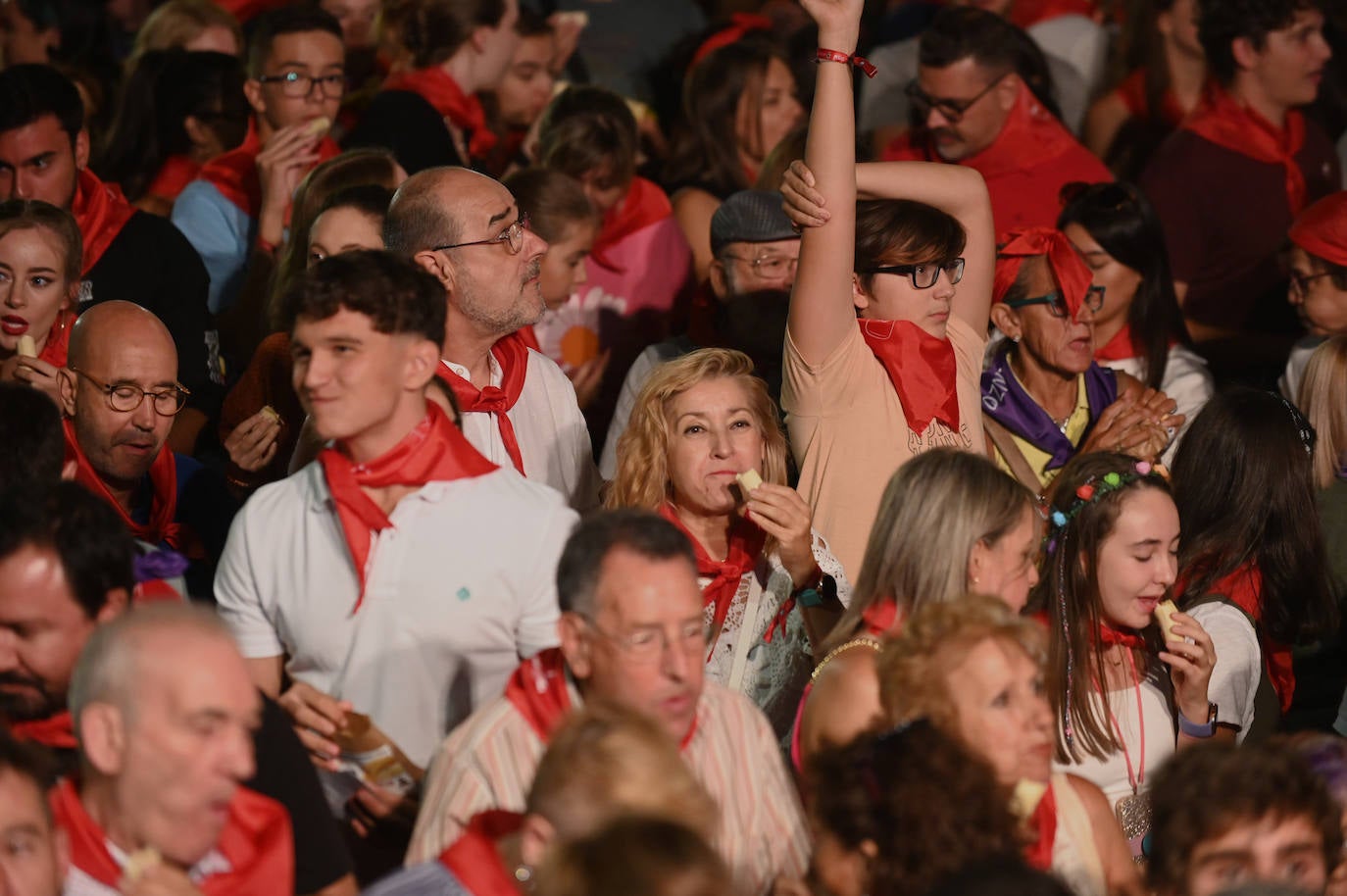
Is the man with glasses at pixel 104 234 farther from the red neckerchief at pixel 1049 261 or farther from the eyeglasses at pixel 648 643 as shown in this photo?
the eyeglasses at pixel 648 643

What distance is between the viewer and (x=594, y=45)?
25.8 feet

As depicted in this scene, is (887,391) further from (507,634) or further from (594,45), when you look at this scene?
(594,45)

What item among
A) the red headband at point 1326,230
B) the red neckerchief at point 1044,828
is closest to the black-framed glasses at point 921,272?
the red neckerchief at point 1044,828

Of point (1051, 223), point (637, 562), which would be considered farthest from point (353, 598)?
point (1051, 223)

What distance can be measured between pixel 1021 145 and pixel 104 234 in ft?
10.4

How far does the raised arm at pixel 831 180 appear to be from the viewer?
4273 millimetres

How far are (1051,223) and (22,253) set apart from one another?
11.2 feet

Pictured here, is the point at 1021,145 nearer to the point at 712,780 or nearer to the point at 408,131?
the point at 408,131

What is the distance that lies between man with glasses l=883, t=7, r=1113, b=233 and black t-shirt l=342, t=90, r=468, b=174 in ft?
5.73

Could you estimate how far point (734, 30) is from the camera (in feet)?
24.8

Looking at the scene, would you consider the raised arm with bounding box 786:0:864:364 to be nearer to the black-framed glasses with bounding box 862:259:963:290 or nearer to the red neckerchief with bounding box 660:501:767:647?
the black-framed glasses with bounding box 862:259:963:290

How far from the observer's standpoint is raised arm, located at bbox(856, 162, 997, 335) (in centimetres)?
482

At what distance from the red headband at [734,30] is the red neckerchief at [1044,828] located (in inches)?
174

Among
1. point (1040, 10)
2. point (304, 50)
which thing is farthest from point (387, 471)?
point (1040, 10)
